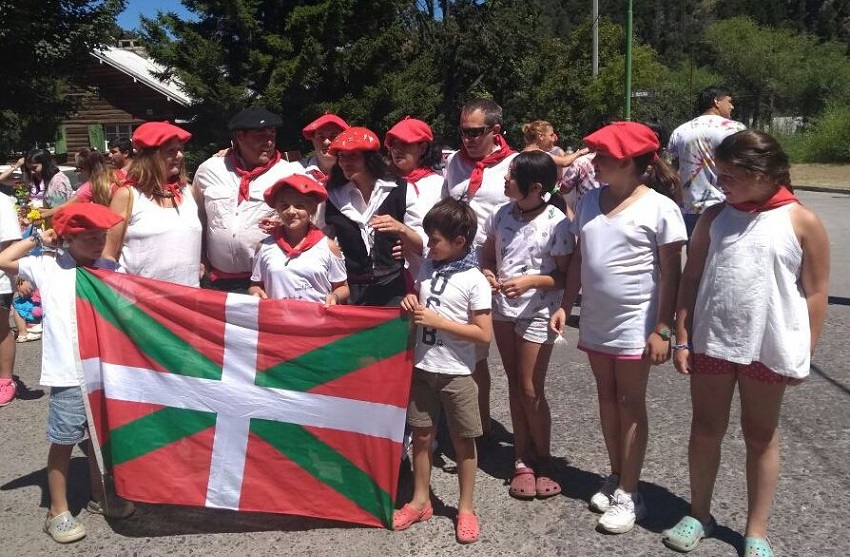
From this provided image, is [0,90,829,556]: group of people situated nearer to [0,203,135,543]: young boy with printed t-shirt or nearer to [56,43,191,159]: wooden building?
[0,203,135,543]: young boy with printed t-shirt

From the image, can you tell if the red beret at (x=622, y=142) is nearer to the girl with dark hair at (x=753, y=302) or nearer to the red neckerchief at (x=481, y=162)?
the girl with dark hair at (x=753, y=302)

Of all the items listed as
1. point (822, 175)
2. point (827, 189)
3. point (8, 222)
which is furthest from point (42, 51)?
point (822, 175)

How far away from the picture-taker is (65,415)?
3420mm

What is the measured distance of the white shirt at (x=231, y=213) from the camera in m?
4.00

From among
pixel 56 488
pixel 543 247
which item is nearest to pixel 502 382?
pixel 543 247

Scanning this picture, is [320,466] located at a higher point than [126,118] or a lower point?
lower

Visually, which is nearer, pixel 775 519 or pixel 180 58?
pixel 775 519

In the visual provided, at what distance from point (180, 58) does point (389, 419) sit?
16.9 m

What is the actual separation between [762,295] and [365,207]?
6.34 ft

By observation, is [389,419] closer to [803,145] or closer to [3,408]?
[3,408]

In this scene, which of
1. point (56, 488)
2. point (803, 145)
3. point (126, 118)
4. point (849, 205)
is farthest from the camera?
point (803, 145)

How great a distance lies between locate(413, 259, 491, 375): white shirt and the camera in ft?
10.9

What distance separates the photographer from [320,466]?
3480 mm

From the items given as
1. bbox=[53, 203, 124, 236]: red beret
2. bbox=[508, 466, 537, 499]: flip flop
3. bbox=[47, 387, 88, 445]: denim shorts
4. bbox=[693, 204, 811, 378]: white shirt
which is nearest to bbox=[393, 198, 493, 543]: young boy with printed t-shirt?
bbox=[508, 466, 537, 499]: flip flop
